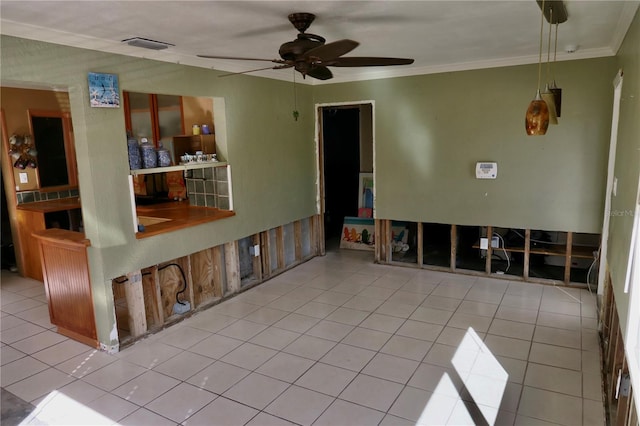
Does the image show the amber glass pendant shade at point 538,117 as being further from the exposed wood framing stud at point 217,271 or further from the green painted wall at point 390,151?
the exposed wood framing stud at point 217,271

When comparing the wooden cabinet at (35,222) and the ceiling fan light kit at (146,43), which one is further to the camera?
the wooden cabinet at (35,222)

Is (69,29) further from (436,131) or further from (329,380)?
(436,131)

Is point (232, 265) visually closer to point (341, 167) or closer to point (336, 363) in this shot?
point (336, 363)

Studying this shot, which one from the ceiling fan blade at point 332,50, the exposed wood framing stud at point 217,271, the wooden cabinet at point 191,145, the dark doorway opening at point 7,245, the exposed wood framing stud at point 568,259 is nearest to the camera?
the ceiling fan blade at point 332,50

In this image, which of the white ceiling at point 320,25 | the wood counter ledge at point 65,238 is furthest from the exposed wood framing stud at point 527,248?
the wood counter ledge at point 65,238

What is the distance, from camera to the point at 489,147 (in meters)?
4.81

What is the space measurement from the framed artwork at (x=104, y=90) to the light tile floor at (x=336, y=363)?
78.4 inches

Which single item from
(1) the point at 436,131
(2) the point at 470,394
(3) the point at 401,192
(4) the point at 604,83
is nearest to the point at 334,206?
(3) the point at 401,192

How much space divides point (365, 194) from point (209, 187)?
2783 mm

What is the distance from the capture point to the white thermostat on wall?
4.80m

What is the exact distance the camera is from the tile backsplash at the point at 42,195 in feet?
→ 17.0

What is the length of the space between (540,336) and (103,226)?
12.1 ft

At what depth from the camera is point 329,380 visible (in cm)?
298

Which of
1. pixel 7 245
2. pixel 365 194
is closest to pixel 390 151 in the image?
pixel 365 194
